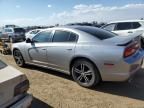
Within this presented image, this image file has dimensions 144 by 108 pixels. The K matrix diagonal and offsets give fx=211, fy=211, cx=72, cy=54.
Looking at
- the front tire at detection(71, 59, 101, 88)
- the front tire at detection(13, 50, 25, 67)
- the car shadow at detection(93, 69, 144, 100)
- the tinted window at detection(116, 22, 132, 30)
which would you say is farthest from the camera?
the tinted window at detection(116, 22, 132, 30)

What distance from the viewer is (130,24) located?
37.4ft

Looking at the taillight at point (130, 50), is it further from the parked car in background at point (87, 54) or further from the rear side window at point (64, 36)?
the rear side window at point (64, 36)

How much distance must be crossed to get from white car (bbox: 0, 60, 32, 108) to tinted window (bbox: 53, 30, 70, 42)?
8.57 feet

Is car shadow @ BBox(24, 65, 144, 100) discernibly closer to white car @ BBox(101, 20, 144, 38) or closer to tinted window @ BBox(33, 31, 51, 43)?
tinted window @ BBox(33, 31, 51, 43)

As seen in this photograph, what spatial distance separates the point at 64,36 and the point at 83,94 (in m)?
1.78

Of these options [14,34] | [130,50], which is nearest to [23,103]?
[130,50]

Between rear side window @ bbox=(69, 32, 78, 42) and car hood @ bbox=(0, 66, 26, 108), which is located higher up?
rear side window @ bbox=(69, 32, 78, 42)

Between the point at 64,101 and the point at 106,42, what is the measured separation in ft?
5.47

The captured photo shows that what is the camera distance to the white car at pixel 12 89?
9.43 feet

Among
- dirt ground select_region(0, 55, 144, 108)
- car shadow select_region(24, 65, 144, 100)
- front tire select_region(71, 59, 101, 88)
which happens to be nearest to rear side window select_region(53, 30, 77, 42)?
front tire select_region(71, 59, 101, 88)

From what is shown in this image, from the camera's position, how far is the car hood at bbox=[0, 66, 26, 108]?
2.85 meters

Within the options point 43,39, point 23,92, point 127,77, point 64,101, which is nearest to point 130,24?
point 43,39

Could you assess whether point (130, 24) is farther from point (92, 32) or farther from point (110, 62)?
point (110, 62)

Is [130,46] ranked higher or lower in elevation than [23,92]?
higher
